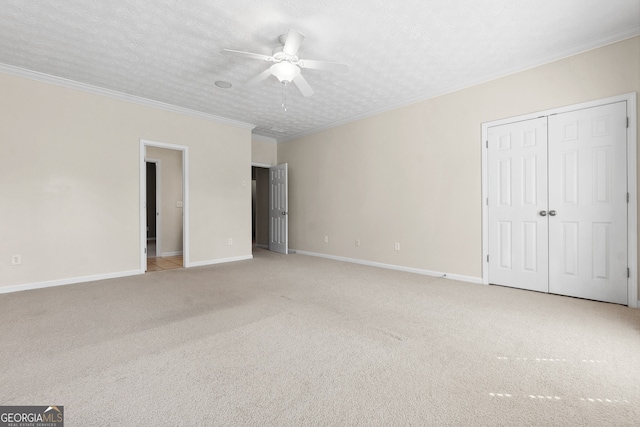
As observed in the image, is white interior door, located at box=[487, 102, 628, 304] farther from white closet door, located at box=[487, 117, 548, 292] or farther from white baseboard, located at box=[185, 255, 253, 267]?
white baseboard, located at box=[185, 255, 253, 267]

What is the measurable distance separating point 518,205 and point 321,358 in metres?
3.22

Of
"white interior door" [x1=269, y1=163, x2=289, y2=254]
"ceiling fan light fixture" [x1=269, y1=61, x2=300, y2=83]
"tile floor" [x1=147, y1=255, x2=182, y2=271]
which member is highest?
"ceiling fan light fixture" [x1=269, y1=61, x2=300, y2=83]

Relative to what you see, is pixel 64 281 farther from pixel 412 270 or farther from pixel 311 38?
pixel 412 270

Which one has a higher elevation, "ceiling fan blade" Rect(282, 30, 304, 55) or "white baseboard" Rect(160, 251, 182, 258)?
"ceiling fan blade" Rect(282, 30, 304, 55)

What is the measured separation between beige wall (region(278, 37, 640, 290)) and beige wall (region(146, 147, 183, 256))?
3117 millimetres

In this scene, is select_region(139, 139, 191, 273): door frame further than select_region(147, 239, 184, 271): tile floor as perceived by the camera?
No

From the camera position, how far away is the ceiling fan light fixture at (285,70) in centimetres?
300

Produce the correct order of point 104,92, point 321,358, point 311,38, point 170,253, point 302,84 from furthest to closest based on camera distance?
point 170,253 < point 104,92 < point 302,84 < point 311,38 < point 321,358

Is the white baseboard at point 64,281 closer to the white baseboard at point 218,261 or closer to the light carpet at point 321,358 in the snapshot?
the light carpet at point 321,358

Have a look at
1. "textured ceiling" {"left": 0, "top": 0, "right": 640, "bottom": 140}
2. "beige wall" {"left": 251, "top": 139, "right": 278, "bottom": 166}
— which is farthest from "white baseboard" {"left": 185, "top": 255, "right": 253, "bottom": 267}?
"textured ceiling" {"left": 0, "top": 0, "right": 640, "bottom": 140}

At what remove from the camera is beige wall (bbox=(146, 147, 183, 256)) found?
6.48m

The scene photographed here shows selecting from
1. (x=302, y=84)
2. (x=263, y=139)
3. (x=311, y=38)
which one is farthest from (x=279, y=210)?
(x=311, y=38)

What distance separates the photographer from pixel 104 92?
4258mm

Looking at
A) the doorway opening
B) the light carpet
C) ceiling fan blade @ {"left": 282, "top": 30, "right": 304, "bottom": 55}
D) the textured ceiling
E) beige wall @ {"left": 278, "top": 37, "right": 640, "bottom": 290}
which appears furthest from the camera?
the doorway opening
